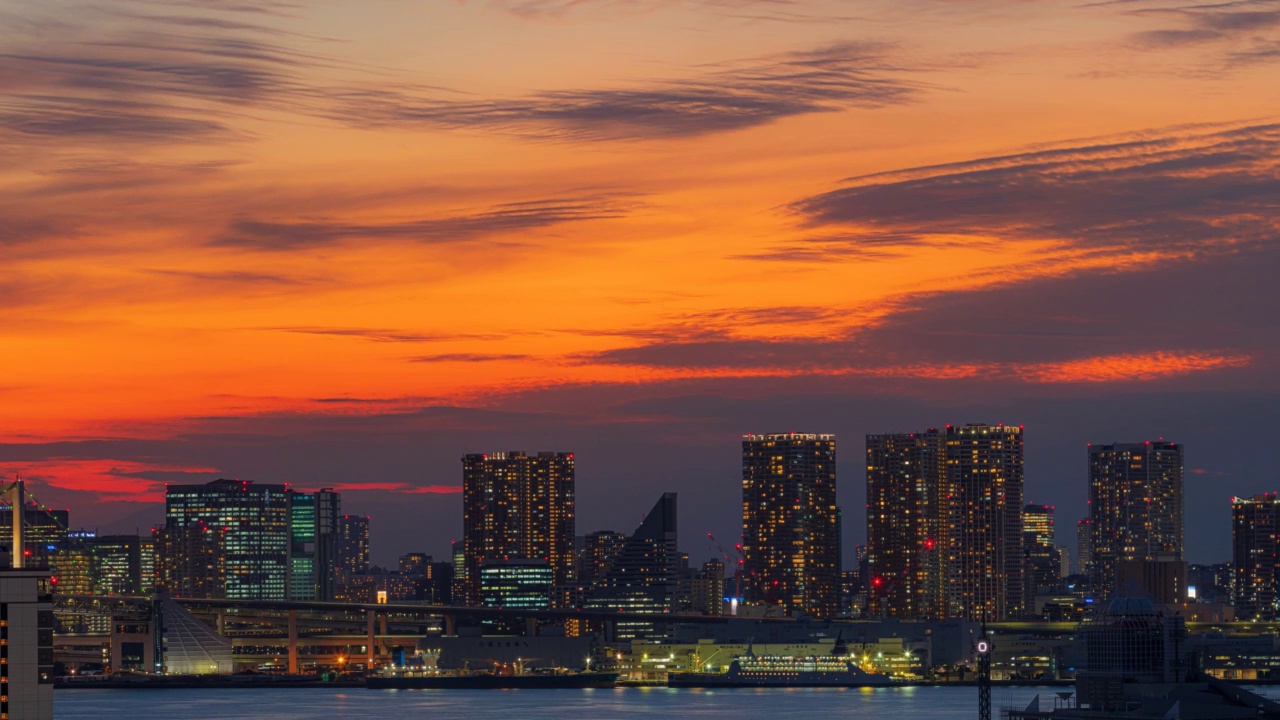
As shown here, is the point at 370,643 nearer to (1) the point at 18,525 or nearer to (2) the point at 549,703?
(2) the point at 549,703

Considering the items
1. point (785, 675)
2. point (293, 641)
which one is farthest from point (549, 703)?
point (293, 641)

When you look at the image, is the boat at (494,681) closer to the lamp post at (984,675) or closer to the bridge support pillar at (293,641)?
the bridge support pillar at (293,641)

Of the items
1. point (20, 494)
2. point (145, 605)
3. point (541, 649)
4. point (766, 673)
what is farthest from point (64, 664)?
point (20, 494)

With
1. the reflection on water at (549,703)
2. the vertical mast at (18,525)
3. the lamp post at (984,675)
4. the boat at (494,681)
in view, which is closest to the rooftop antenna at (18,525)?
the vertical mast at (18,525)

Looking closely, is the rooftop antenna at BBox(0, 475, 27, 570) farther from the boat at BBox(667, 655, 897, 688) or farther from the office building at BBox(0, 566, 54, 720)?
the boat at BBox(667, 655, 897, 688)

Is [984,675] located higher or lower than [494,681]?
higher

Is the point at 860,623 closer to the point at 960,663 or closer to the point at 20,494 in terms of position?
the point at 960,663
